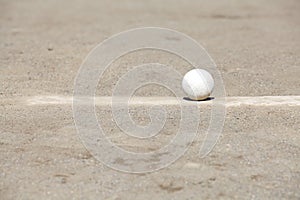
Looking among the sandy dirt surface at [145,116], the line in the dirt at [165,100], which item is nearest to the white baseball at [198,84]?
the line in the dirt at [165,100]

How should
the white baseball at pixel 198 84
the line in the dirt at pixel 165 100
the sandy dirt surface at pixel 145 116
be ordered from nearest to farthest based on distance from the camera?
the sandy dirt surface at pixel 145 116, the white baseball at pixel 198 84, the line in the dirt at pixel 165 100

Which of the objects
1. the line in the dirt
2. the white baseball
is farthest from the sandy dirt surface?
the white baseball

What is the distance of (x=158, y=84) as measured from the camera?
725 cm

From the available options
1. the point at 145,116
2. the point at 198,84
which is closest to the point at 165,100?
the point at 198,84

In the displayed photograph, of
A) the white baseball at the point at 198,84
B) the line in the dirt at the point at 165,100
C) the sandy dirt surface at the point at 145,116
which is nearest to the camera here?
the sandy dirt surface at the point at 145,116

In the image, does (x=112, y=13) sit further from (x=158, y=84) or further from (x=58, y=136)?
(x=58, y=136)

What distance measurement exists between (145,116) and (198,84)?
772 millimetres

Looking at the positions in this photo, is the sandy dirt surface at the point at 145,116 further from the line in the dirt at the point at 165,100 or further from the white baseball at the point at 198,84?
the white baseball at the point at 198,84

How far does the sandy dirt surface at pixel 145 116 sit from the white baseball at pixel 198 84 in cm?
39

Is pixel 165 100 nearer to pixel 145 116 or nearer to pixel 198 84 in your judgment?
pixel 198 84

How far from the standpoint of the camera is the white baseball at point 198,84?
20.4 ft

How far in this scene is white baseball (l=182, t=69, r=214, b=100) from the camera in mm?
6230

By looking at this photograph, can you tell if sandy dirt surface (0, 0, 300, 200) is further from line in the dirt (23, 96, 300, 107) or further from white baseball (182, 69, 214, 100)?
white baseball (182, 69, 214, 100)

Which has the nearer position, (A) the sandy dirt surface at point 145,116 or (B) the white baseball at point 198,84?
(A) the sandy dirt surface at point 145,116
